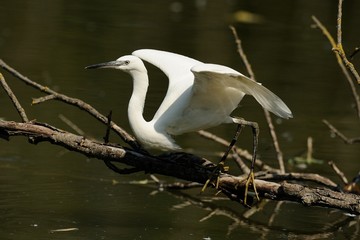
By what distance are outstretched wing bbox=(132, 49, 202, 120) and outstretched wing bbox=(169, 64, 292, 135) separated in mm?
80

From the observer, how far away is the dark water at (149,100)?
5281 mm

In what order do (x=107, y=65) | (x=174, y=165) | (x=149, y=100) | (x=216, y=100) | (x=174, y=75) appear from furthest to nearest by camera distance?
(x=149, y=100), (x=174, y=75), (x=107, y=65), (x=216, y=100), (x=174, y=165)

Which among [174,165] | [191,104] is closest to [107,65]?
[191,104]

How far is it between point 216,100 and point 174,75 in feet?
1.82

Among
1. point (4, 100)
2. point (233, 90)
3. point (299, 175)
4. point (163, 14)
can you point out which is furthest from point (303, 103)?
point (163, 14)

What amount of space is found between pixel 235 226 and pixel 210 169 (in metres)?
0.92

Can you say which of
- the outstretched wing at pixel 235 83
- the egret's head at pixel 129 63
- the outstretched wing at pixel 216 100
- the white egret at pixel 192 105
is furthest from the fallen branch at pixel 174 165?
the egret's head at pixel 129 63

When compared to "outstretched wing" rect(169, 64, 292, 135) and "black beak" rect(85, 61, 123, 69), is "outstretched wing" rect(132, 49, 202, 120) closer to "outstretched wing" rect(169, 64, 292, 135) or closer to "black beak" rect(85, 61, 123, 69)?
"outstretched wing" rect(169, 64, 292, 135)

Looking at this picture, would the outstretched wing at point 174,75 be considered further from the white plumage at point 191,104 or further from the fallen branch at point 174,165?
the fallen branch at point 174,165

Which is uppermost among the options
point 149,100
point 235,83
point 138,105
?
point 235,83

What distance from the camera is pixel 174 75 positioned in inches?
204

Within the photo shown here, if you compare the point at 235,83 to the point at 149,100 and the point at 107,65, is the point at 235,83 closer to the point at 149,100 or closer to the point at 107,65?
the point at 107,65

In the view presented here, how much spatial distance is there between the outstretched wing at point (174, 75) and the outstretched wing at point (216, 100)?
8 cm

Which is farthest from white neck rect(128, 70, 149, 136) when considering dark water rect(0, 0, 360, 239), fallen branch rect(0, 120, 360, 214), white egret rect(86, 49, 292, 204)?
dark water rect(0, 0, 360, 239)
